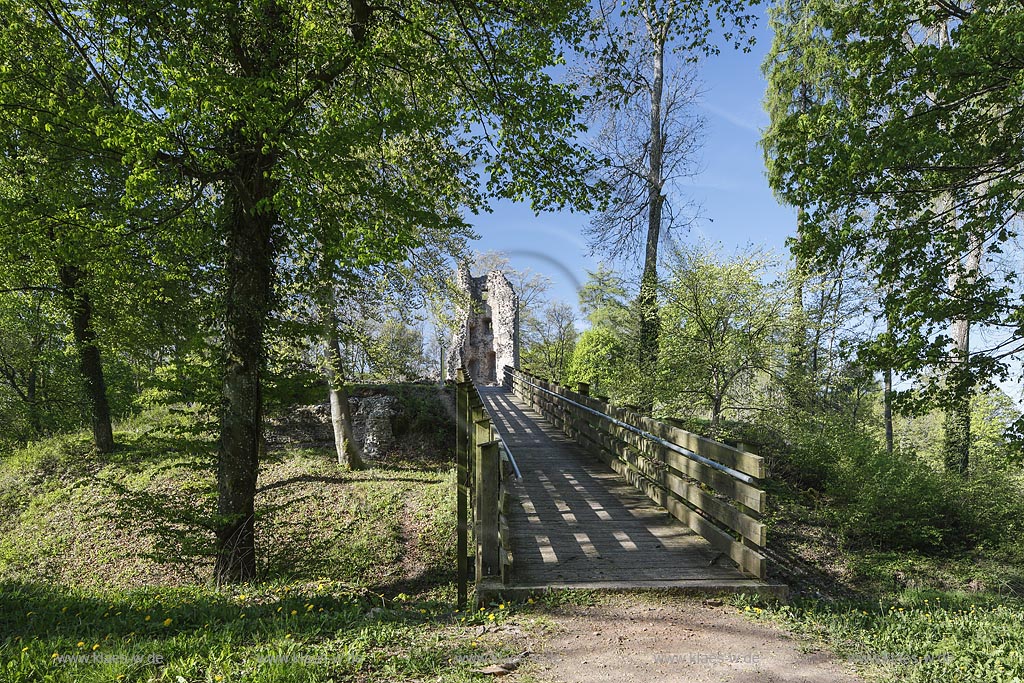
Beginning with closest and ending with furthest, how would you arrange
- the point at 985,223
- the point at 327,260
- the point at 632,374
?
1. the point at 327,260
2. the point at 985,223
3. the point at 632,374

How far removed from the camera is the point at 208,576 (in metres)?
8.89

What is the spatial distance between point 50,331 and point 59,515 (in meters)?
5.76

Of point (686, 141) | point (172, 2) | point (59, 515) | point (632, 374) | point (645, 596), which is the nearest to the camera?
point (645, 596)

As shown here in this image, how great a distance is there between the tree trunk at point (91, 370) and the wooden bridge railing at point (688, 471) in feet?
41.5

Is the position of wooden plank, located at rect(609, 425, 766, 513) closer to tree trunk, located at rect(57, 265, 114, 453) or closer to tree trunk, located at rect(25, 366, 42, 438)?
tree trunk, located at rect(57, 265, 114, 453)

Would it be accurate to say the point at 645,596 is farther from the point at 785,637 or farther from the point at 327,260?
the point at 327,260

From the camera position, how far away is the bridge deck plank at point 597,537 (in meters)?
5.40

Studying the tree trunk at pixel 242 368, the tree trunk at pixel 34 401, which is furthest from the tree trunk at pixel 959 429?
the tree trunk at pixel 34 401

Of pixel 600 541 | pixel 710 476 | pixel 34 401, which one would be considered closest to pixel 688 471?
pixel 710 476

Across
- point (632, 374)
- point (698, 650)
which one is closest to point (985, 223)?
point (632, 374)

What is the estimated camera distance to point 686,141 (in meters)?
17.6

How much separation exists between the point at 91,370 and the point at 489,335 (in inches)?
890

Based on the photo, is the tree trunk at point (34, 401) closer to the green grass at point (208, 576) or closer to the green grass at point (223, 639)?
the green grass at point (208, 576)

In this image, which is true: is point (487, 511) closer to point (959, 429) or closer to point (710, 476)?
point (710, 476)
